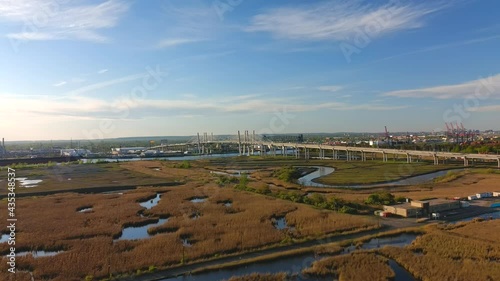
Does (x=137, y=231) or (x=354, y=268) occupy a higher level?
(x=137, y=231)

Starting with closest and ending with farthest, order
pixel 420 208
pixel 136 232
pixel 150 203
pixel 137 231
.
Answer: pixel 136 232
pixel 137 231
pixel 420 208
pixel 150 203

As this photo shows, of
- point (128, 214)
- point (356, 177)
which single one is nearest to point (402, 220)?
point (128, 214)

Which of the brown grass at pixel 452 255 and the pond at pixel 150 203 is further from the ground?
the pond at pixel 150 203

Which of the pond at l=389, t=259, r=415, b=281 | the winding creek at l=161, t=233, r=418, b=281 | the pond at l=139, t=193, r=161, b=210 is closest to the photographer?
the pond at l=389, t=259, r=415, b=281

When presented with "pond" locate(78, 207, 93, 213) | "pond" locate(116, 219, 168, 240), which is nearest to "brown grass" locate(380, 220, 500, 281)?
"pond" locate(116, 219, 168, 240)

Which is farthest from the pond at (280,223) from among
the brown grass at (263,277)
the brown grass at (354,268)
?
the brown grass at (263,277)

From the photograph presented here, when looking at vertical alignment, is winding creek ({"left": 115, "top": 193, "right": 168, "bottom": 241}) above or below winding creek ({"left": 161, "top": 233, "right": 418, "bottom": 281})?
above

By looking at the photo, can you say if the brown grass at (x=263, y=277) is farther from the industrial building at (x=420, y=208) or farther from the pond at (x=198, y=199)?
the pond at (x=198, y=199)

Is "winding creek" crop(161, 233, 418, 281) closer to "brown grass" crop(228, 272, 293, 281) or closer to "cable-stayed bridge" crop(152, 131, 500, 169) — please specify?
"brown grass" crop(228, 272, 293, 281)

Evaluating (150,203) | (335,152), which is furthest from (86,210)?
(335,152)

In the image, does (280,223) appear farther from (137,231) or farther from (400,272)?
(400,272)

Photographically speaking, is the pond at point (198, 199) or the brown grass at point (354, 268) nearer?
the brown grass at point (354, 268)
